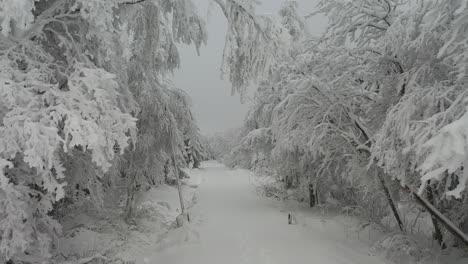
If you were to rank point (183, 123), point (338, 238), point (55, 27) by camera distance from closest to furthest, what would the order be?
point (55, 27) → point (338, 238) → point (183, 123)

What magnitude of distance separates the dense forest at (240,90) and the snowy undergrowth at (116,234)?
77cm

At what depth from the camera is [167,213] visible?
16.4 metres

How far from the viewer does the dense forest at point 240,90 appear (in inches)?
179

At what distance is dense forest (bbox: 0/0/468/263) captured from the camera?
456 cm

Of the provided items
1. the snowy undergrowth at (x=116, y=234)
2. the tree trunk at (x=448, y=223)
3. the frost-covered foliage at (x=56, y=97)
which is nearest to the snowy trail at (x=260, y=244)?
the snowy undergrowth at (x=116, y=234)

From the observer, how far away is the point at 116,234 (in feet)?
39.0

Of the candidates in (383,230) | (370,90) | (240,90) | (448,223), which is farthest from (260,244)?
(240,90)

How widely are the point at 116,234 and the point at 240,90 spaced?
25.6 ft

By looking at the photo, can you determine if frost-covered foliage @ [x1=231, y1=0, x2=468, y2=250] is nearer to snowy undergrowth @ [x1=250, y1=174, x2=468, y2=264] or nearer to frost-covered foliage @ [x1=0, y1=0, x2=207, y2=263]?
snowy undergrowth @ [x1=250, y1=174, x2=468, y2=264]

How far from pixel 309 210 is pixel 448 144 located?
13.4 meters

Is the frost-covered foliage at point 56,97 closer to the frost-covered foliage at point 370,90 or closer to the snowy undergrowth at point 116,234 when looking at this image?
the frost-covered foliage at point 370,90

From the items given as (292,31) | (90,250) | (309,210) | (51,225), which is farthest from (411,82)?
(292,31)

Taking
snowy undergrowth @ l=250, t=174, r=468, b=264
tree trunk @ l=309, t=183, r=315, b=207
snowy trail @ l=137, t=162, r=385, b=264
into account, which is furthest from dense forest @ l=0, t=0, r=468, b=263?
tree trunk @ l=309, t=183, r=315, b=207

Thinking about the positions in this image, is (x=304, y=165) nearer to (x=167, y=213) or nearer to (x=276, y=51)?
(x=167, y=213)
